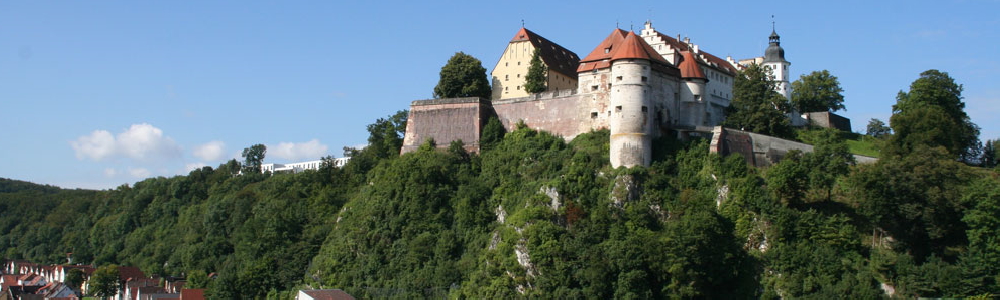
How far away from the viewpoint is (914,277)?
136 ft

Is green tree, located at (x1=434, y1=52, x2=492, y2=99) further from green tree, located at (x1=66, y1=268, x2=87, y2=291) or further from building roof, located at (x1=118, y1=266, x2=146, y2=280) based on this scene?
green tree, located at (x1=66, y1=268, x2=87, y2=291)

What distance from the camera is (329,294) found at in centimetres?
4731

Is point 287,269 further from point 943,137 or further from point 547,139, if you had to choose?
point 943,137

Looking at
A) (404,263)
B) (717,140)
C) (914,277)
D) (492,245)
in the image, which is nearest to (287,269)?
(404,263)

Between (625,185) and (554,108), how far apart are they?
898 centimetres

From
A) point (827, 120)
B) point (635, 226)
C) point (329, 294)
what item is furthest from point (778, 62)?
point (329, 294)

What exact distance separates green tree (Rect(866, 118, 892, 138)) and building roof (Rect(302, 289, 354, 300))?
34.0 metres

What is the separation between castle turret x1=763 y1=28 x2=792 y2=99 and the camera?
69812 mm

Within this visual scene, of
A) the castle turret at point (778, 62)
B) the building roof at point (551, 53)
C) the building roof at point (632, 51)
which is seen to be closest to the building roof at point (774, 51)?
the castle turret at point (778, 62)

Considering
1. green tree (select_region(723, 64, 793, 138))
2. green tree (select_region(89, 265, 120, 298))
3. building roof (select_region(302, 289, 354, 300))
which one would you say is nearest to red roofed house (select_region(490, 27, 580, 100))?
green tree (select_region(723, 64, 793, 138))

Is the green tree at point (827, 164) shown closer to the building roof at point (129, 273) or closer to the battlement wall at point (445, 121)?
the battlement wall at point (445, 121)

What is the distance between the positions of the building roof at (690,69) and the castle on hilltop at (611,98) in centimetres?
5

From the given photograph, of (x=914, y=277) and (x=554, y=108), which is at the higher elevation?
(x=554, y=108)

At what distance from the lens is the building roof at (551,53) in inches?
2418
